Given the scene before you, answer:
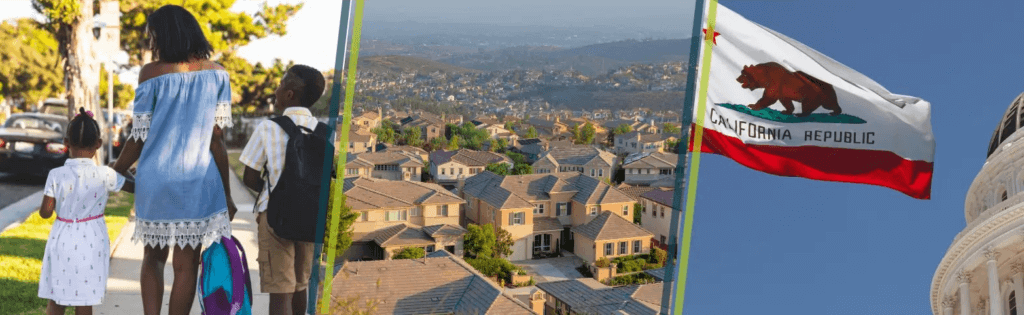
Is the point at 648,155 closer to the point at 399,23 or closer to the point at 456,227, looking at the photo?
the point at 456,227

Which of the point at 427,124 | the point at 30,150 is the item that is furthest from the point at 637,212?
the point at 30,150

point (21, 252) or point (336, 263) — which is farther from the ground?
point (336, 263)

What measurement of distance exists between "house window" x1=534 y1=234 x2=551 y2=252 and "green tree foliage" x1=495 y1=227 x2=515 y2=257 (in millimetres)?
152

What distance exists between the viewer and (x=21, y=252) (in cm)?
909

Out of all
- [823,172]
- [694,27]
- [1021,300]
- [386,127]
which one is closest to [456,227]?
[386,127]

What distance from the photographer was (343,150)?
185 inches

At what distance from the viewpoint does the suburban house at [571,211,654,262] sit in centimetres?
488

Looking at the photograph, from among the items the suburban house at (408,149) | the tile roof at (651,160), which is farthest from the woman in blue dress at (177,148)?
the tile roof at (651,160)

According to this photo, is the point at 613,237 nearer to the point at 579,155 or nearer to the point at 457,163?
the point at 579,155

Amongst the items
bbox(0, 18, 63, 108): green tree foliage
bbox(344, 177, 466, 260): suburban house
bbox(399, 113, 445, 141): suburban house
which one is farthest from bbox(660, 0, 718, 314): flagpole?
bbox(0, 18, 63, 108): green tree foliage

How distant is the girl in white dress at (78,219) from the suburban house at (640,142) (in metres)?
2.72

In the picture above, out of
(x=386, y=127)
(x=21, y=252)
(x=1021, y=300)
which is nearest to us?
(x=386, y=127)

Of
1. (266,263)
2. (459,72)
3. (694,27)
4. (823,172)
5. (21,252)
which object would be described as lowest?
(21,252)

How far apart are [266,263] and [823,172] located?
3.50 meters
